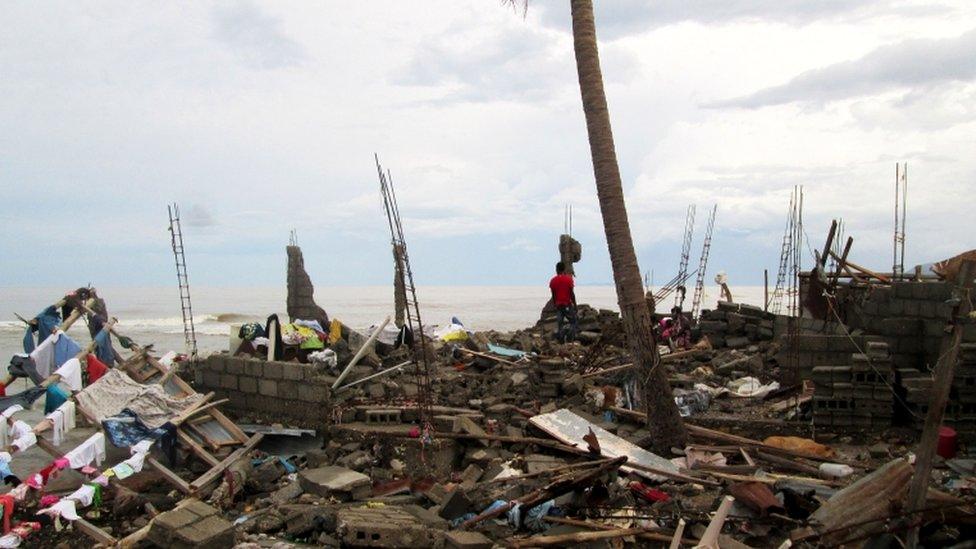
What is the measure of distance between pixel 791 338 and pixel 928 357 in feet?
5.86

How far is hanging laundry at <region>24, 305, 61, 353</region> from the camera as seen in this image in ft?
35.2

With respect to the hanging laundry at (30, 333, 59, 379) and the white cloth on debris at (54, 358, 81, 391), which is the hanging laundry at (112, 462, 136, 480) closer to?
the white cloth on debris at (54, 358, 81, 391)

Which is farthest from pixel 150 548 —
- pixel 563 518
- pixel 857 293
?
pixel 857 293

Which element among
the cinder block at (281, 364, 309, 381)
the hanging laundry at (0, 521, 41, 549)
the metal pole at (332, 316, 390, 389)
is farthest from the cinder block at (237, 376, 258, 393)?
the hanging laundry at (0, 521, 41, 549)

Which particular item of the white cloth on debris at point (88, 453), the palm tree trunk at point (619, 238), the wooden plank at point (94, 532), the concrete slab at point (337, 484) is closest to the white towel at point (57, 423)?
the white cloth on debris at point (88, 453)

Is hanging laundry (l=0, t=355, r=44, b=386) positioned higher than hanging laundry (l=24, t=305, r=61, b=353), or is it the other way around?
hanging laundry (l=24, t=305, r=61, b=353)

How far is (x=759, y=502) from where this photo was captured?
6277mm

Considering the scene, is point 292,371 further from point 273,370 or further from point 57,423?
point 57,423

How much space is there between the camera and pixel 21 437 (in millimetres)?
7836

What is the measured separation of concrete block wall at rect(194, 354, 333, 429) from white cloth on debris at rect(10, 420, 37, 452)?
3274 mm

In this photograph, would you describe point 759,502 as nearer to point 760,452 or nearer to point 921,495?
point 921,495

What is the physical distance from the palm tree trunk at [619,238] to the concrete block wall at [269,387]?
4318 millimetres

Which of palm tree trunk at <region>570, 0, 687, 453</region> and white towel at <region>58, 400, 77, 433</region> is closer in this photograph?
white towel at <region>58, 400, 77, 433</region>

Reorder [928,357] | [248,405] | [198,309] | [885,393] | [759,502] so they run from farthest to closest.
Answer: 1. [198,309]
2. [248,405]
3. [928,357]
4. [885,393]
5. [759,502]
